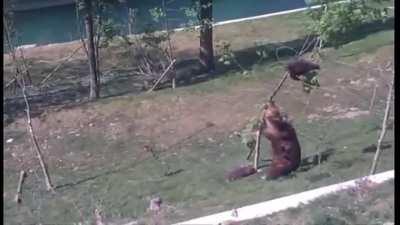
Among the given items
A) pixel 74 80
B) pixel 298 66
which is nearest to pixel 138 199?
pixel 298 66

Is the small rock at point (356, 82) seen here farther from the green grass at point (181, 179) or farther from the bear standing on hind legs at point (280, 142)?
the bear standing on hind legs at point (280, 142)

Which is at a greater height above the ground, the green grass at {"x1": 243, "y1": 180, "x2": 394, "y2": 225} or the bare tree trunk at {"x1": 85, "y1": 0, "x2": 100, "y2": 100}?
the green grass at {"x1": 243, "y1": 180, "x2": 394, "y2": 225}

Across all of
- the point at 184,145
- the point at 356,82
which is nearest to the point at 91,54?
the point at 184,145

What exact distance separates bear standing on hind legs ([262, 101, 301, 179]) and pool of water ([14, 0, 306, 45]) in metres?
7.33

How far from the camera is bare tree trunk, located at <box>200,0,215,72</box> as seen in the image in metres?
12.3

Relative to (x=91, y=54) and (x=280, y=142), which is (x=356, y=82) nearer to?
(x=91, y=54)

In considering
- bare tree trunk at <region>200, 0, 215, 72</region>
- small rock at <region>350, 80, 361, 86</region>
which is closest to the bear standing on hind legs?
small rock at <region>350, 80, 361, 86</region>

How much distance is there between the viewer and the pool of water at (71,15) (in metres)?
15.1

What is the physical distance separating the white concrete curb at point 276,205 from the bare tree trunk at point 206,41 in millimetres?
6296

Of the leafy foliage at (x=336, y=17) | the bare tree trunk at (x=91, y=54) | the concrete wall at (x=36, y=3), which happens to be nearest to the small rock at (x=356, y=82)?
the bare tree trunk at (x=91, y=54)

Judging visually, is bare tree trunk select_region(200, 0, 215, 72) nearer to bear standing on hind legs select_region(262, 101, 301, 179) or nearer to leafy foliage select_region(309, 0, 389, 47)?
leafy foliage select_region(309, 0, 389, 47)

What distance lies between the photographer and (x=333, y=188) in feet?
20.4

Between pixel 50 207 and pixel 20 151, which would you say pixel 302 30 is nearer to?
pixel 20 151
